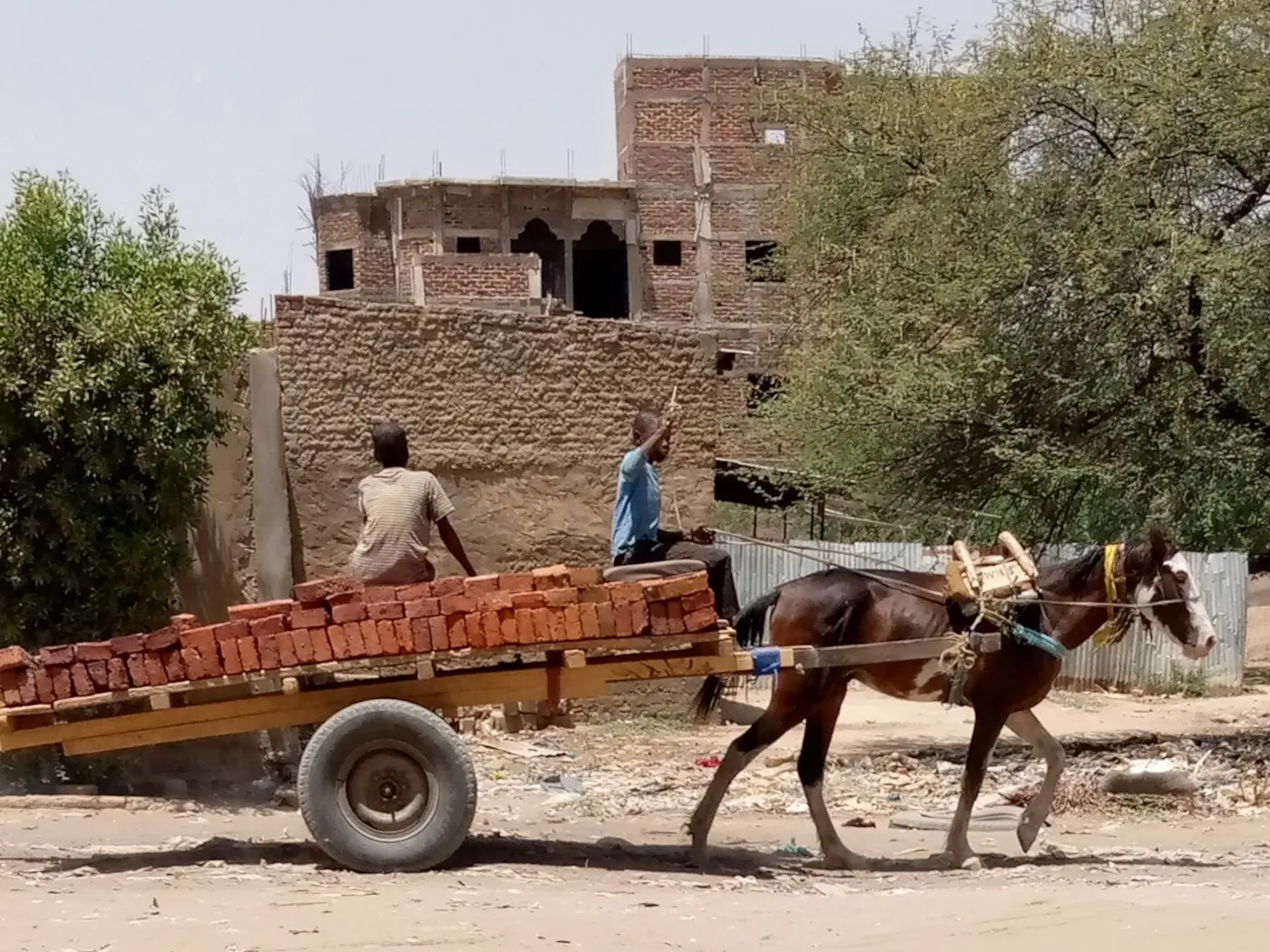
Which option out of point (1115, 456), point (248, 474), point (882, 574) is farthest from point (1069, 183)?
point (248, 474)

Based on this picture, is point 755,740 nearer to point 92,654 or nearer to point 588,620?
point 588,620

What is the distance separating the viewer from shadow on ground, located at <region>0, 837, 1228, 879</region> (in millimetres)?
8641

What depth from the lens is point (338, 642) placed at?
8.02 meters

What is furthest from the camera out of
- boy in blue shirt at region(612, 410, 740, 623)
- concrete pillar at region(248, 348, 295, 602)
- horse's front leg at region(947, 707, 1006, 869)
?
concrete pillar at region(248, 348, 295, 602)

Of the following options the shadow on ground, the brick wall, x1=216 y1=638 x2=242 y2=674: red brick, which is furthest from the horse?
the brick wall

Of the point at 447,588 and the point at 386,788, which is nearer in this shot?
the point at 447,588

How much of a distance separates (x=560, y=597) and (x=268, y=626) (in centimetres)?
135

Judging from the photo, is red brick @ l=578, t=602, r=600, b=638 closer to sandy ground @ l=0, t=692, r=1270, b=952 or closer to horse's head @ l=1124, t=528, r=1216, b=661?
sandy ground @ l=0, t=692, r=1270, b=952

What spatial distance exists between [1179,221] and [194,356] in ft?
25.1

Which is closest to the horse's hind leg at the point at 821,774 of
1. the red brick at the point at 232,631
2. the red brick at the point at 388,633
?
the red brick at the point at 388,633

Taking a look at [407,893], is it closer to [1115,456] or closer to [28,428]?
[28,428]

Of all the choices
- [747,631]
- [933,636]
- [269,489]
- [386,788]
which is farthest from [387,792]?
[269,489]

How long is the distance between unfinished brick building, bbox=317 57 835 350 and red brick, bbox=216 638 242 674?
27863mm

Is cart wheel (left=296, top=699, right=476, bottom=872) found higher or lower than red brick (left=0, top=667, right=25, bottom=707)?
lower
